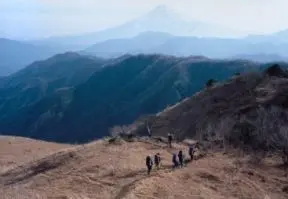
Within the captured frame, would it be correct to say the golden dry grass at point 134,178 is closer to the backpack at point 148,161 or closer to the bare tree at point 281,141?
the backpack at point 148,161

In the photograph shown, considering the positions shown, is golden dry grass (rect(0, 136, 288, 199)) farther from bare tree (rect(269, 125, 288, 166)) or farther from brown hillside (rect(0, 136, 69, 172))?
brown hillside (rect(0, 136, 69, 172))

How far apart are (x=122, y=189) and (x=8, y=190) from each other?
8185mm

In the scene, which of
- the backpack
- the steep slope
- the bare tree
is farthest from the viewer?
the steep slope

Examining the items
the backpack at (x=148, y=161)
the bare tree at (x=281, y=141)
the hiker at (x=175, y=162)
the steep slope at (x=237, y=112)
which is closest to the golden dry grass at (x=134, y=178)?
the hiker at (x=175, y=162)

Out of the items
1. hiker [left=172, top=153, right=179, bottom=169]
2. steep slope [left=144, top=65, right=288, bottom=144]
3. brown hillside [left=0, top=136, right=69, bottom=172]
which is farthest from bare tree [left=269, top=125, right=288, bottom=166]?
brown hillside [left=0, top=136, right=69, bottom=172]

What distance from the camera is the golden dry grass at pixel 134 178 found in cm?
2905

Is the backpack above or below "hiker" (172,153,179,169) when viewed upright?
above

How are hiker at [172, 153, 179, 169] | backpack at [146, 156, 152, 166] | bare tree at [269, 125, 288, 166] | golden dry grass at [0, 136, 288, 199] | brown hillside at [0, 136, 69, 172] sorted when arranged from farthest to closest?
brown hillside at [0, 136, 69, 172]
bare tree at [269, 125, 288, 166]
hiker at [172, 153, 179, 169]
backpack at [146, 156, 152, 166]
golden dry grass at [0, 136, 288, 199]

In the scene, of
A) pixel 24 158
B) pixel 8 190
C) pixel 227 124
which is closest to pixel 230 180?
pixel 8 190

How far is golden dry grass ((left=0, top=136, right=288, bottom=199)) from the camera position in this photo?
29.0m

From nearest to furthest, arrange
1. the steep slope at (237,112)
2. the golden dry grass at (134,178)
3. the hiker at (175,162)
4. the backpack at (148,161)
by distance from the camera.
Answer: the golden dry grass at (134,178), the backpack at (148,161), the hiker at (175,162), the steep slope at (237,112)

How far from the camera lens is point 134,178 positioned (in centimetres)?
3155

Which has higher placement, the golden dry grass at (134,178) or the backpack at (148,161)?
the backpack at (148,161)

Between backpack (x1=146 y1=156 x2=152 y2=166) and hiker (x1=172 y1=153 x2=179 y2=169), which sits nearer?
backpack (x1=146 y1=156 x2=152 y2=166)
